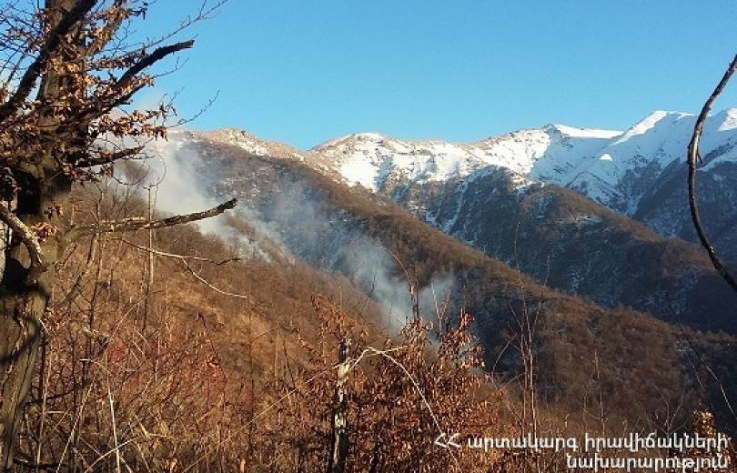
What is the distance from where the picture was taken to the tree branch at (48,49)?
2.64 m

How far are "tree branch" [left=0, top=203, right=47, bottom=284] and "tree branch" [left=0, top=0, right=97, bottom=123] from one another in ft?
1.54

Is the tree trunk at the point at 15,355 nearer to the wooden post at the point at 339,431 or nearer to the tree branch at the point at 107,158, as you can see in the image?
the tree branch at the point at 107,158

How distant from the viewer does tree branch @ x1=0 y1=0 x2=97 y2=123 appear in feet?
8.66

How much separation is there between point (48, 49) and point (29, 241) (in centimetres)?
92

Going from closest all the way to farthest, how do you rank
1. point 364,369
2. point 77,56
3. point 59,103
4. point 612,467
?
point 59,103
point 77,56
point 612,467
point 364,369

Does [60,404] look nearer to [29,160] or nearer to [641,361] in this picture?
[29,160]

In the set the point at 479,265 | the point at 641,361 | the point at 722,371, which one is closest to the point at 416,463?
the point at 722,371

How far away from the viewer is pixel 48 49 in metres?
2.74

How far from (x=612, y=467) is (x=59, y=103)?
3.93 meters

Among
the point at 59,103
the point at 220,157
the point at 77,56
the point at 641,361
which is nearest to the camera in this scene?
the point at 59,103

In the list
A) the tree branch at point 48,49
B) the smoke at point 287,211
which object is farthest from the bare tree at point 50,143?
the smoke at point 287,211

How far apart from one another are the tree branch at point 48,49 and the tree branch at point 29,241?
47 centimetres

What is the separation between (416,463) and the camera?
13.1 feet

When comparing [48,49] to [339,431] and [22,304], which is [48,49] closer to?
[22,304]
